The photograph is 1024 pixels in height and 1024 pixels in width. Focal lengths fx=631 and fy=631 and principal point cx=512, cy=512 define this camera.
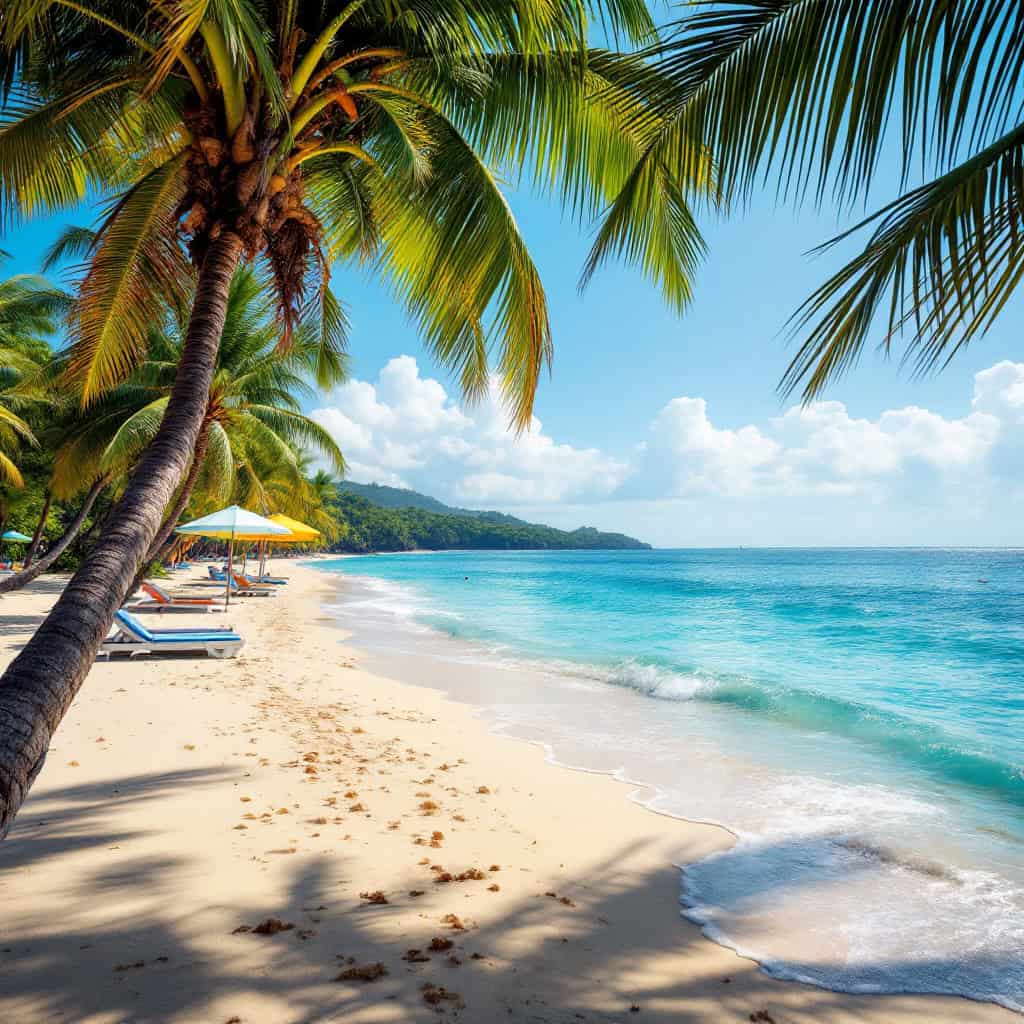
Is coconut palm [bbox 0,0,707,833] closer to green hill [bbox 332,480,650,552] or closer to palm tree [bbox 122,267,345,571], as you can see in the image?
palm tree [bbox 122,267,345,571]

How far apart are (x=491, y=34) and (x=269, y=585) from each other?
2653cm

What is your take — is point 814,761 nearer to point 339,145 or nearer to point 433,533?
point 339,145

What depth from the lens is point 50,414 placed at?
1542 centimetres

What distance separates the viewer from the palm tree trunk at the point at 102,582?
1763mm

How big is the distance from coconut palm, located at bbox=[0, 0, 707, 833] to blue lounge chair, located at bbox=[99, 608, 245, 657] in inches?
209

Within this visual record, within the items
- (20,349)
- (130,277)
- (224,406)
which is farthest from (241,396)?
(130,277)

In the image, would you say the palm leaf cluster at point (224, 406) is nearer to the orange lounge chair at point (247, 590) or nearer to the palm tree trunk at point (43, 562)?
the palm tree trunk at point (43, 562)

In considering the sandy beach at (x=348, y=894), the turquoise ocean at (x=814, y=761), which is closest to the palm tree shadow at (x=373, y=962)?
the sandy beach at (x=348, y=894)

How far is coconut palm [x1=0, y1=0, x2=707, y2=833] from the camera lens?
3.45m

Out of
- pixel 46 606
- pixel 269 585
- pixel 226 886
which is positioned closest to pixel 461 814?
pixel 226 886

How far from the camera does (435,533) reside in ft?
456

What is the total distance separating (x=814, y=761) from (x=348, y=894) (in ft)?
18.0

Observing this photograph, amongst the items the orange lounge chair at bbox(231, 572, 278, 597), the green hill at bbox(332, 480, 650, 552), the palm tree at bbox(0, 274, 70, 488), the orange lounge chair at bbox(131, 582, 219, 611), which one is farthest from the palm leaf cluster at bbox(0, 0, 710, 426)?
the green hill at bbox(332, 480, 650, 552)

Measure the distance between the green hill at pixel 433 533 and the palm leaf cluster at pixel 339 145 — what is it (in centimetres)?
7565
